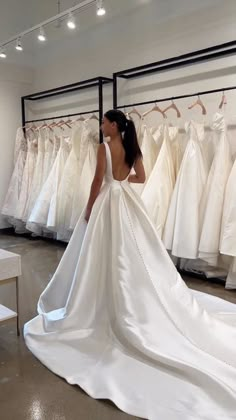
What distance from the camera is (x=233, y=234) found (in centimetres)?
320

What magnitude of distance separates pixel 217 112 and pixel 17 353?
294 centimetres

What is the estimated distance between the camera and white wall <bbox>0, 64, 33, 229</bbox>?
19.2 feet

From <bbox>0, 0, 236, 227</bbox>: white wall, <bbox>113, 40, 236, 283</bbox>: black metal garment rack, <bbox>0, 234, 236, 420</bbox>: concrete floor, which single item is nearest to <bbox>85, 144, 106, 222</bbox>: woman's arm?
<bbox>0, 234, 236, 420</bbox>: concrete floor

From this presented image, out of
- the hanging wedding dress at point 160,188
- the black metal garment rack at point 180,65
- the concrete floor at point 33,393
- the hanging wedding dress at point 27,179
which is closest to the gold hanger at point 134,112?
the black metal garment rack at point 180,65

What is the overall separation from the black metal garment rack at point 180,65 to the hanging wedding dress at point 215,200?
356 mm

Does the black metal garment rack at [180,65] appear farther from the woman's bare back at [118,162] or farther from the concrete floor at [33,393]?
the concrete floor at [33,393]

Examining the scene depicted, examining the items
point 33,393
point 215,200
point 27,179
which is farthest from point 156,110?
point 33,393

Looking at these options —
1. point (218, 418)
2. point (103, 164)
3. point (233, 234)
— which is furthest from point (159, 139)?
point (218, 418)

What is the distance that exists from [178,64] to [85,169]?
1681 millimetres

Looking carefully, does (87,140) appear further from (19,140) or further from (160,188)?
(19,140)

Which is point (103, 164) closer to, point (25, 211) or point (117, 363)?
point (117, 363)

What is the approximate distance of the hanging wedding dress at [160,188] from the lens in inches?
147

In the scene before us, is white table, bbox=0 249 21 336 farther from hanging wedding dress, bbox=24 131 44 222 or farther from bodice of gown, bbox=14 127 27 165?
bodice of gown, bbox=14 127 27 165

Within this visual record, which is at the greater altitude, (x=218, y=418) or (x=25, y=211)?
(x=25, y=211)
